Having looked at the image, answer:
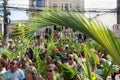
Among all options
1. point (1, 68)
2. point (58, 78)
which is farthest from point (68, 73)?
point (1, 68)

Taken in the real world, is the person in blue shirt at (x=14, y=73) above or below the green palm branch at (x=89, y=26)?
below

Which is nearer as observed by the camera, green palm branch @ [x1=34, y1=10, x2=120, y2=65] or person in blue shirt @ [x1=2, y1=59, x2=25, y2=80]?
green palm branch @ [x1=34, y1=10, x2=120, y2=65]

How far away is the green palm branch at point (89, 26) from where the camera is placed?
4219 mm

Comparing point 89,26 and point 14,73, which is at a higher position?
point 89,26

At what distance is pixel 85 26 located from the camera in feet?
13.9

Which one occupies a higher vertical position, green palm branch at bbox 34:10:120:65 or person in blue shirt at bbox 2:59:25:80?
green palm branch at bbox 34:10:120:65

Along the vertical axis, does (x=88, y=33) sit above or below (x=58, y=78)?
above

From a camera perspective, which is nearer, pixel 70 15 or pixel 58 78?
pixel 70 15

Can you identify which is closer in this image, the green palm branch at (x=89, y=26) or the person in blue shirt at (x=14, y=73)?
the green palm branch at (x=89, y=26)

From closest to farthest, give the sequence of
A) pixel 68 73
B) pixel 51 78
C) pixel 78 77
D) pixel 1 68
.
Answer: pixel 78 77 < pixel 51 78 < pixel 68 73 < pixel 1 68

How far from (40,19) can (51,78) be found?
304cm

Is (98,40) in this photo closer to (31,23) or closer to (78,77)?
(31,23)

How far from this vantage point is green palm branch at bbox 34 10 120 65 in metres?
4.22

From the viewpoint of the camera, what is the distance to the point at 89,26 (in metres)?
4.26
